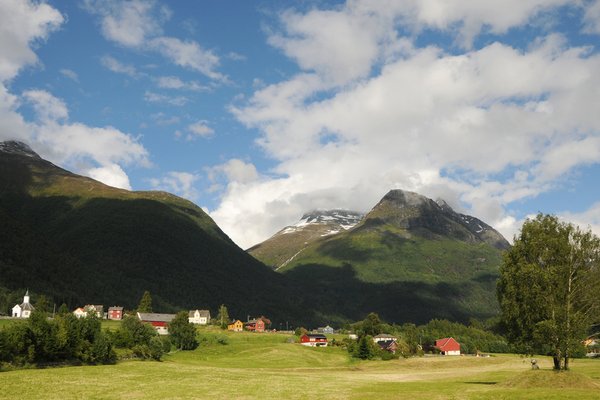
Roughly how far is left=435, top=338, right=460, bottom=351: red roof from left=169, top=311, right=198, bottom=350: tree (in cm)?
9331

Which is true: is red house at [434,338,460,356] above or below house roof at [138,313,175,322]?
below

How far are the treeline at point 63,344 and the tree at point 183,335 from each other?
37.1 metres

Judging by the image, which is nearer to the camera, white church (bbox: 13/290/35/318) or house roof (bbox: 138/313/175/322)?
white church (bbox: 13/290/35/318)

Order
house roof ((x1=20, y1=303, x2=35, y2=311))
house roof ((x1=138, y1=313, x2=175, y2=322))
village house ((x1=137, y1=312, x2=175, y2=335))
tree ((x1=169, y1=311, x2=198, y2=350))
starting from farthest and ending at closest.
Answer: house roof ((x1=138, y1=313, x2=175, y2=322))
village house ((x1=137, y1=312, x2=175, y2=335))
house roof ((x1=20, y1=303, x2=35, y2=311))
tree ((x1=169, y1=311, x2=198, y2=350))

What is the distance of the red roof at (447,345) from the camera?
186 m

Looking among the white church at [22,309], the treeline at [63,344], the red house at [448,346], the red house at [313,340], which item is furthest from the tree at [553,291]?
the white church at [22,309]

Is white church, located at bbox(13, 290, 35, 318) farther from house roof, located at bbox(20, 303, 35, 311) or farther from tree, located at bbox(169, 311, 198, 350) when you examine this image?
tree, located at bbox(169, 311, 198, 350)

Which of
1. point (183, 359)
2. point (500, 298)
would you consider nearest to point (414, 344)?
point (183, 359)

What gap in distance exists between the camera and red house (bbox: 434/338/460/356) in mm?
185375

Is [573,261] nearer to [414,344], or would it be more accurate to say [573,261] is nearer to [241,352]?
[241,352]

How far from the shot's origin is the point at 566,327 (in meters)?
50.4

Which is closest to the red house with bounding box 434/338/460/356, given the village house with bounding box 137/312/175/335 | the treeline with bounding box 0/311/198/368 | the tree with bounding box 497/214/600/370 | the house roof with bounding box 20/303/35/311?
the village house with bounding box 137/312/175/335

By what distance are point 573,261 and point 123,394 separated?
46.1 meters

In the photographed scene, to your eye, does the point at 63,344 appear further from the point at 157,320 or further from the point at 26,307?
the point at 26,307
